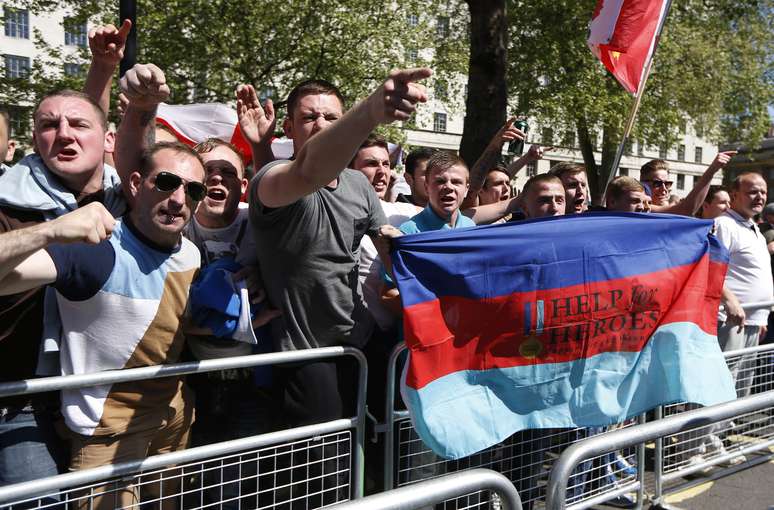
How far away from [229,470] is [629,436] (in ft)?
5.54

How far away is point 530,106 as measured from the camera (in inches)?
877

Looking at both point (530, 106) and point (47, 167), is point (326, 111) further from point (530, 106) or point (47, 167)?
point (530, 106)

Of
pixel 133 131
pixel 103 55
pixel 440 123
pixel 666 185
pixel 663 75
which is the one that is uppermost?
pixel 440 123

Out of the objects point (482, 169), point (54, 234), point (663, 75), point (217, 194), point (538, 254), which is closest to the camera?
point (54, 234)

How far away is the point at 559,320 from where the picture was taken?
141 inches

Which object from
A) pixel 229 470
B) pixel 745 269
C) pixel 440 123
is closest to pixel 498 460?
pixel 229 470

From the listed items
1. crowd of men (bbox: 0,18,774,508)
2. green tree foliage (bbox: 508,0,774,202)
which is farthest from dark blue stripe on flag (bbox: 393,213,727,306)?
green tree foliage (bbox: 508,0,774,202)

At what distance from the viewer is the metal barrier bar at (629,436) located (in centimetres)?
209

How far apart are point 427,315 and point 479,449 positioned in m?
0.63

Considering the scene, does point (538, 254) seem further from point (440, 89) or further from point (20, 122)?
point (440, 89)

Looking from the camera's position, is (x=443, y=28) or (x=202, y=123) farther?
(x=443, y=28)

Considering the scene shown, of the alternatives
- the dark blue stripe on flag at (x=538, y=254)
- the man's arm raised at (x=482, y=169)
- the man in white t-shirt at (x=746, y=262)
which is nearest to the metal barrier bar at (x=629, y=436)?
the dark blue stripe on flag at (x=538, y=254)

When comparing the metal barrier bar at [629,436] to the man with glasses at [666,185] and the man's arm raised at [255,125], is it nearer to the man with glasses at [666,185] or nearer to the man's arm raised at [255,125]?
the man's arm raised at [255,125]

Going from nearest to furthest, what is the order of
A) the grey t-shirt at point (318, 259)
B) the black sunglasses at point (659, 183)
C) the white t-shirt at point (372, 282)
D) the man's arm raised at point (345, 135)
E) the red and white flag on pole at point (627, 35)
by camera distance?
the man's arm raised at point (345, 135)
the grey t-shirt at point (318, 259)
the white t-shirt at point (372, 282)
the black sunglasses at point (659, 183)
the red and white flag on pole at point (627, 35)
